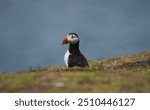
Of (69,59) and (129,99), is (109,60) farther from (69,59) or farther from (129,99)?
(129,99)

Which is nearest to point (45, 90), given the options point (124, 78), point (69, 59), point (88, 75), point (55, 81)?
point (55, 81)

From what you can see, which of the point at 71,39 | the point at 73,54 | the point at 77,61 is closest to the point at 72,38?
the point at 71,39

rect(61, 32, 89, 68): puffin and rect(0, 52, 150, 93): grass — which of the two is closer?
rect(0, 52, 150, 93): grass

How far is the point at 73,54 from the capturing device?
32406 millimetres

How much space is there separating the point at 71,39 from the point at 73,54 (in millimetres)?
1378

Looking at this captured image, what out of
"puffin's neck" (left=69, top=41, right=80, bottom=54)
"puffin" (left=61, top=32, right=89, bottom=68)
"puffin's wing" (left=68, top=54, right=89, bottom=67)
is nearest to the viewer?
"puffin's wing" (left=68, top=54, right=89, bottom=67)

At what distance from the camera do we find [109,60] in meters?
43.8

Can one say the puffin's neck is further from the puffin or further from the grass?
the grass

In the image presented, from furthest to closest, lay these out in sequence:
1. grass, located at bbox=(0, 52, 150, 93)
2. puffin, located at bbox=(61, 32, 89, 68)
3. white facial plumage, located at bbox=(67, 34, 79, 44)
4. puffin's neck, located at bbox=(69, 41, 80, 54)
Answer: white facial plumage, located at bbox=(67, 34, 79, 44), puffin's neck, located at bbox=(69, 41, 80, 54), puffin, located at bbox=(61, 32, 89, 68), grass, located at bbox=(0, 52, 150, 93)

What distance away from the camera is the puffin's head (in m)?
33.2

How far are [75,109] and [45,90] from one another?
1.70 meters

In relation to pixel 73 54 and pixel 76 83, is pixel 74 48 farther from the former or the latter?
pixel 76 83

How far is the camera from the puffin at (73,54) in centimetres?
3155

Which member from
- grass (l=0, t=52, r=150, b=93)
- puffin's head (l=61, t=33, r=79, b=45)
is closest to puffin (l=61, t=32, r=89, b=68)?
puffin's head (l=61, t=33, r=79, b=45)
